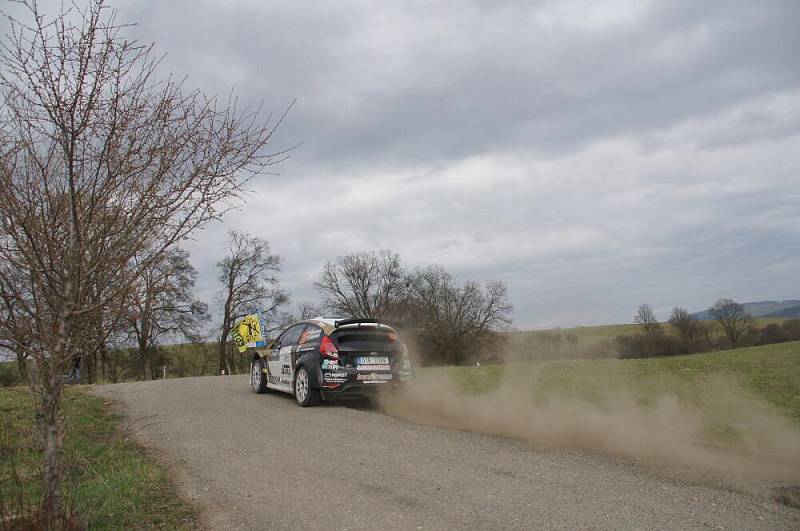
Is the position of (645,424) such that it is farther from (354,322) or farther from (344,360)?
(354,322)

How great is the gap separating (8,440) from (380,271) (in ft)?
201

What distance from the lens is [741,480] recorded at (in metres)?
5.55

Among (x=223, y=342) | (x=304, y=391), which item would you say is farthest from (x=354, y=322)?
(x=223, y=342)

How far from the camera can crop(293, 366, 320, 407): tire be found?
35.8 feet

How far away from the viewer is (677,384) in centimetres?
1107

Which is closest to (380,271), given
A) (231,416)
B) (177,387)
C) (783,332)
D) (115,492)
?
(783,332)

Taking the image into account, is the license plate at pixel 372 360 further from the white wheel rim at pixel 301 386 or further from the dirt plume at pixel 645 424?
the white wheel rim at pixel 301 386

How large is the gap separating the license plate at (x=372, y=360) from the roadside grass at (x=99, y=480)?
4117 mm

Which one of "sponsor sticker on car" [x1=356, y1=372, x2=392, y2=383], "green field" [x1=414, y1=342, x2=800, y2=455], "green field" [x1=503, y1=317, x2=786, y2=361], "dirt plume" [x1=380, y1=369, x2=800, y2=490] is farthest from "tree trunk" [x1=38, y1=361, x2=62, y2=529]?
"green field" [x1=503, y1=317, x2=786, y2=361]

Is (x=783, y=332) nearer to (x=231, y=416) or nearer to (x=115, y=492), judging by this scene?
(x=231, y=416)

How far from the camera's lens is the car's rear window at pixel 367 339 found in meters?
10.9

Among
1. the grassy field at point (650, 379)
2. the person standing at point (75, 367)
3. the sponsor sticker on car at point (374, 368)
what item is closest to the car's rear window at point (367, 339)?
the sponsor sticker on car at point (374, 368)

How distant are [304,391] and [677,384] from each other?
7119 millimetres

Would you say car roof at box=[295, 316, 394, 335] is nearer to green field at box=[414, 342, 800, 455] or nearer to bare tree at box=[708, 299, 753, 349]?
green field at box=[414, 342, 800, 455]
